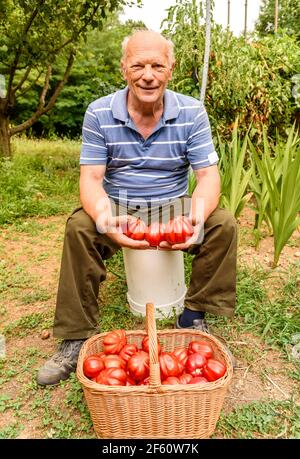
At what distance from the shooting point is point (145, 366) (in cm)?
174

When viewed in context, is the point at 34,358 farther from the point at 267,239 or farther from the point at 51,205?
the point at 51,205

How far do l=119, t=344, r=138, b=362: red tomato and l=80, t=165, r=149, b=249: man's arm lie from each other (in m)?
0.40

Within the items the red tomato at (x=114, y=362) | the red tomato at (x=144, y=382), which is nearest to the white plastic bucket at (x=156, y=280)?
the red tomato at (x=114, y=362)

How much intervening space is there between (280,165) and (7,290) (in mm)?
1848

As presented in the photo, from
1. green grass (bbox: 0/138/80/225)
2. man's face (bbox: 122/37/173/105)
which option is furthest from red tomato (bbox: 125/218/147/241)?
green grass (bbox: 0/138/80/225)

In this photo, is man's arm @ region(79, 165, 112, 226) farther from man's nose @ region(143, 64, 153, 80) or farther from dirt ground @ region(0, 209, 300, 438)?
dirt ground @ region(0, 209, 300, 438)

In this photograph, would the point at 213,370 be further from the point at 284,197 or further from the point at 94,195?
the point at 284,197

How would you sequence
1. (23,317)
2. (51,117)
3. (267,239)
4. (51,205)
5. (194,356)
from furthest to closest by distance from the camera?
(51,117), (51,205), (267,239), (23,317), (194,356)

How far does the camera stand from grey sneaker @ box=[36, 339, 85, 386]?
201 centimetres

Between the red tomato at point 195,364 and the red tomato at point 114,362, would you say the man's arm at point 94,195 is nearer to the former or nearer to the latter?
the red tomato at point 114,362

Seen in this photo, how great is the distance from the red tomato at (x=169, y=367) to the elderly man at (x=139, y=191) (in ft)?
1.44

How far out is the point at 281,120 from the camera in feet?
15.5

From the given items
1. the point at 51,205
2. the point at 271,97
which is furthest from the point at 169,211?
the point at 271,97

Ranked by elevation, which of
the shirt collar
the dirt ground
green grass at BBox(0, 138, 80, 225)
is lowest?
the dirt ground
